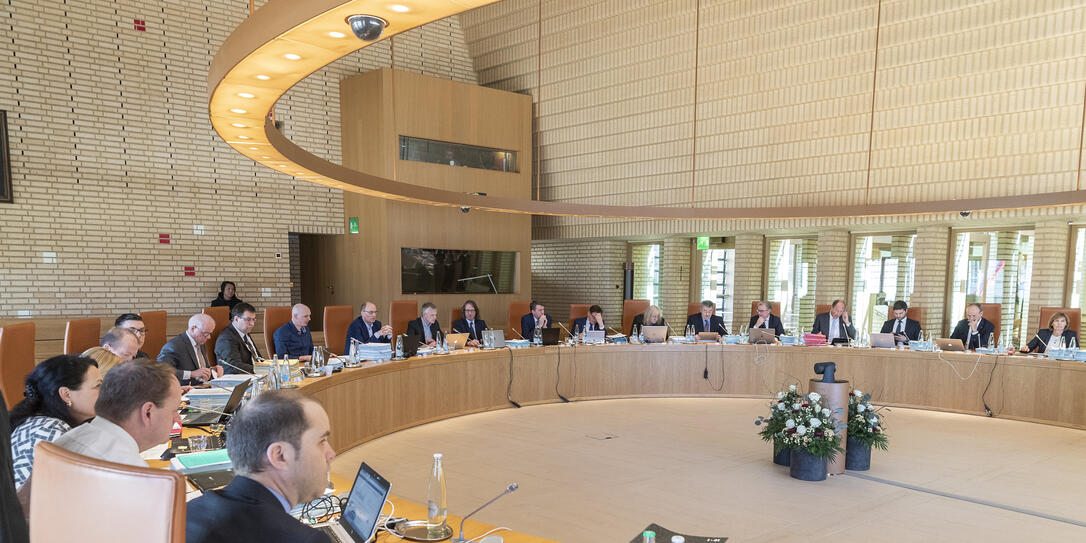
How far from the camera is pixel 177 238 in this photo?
8.80 metres

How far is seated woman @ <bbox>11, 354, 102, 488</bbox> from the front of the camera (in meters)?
2.16

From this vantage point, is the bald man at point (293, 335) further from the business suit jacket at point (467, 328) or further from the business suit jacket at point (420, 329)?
the business suit jacket at point (467, 328)

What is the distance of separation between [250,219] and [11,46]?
3.37 meters

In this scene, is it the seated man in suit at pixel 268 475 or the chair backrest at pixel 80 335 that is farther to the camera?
the chair backrest at pixel 80 335

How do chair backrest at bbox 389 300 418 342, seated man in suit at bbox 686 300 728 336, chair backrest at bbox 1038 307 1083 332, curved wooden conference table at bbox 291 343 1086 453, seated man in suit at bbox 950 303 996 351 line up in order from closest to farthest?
curved wooden conference table at bbox 291 343 1086 453
chair backrest at bbox 1038 307 1083 332
seated man in suit at bbox 950 303 996 351
chair backrest at bbox 389 300 418 342
seated man in suit at bbox 686 300 728 336

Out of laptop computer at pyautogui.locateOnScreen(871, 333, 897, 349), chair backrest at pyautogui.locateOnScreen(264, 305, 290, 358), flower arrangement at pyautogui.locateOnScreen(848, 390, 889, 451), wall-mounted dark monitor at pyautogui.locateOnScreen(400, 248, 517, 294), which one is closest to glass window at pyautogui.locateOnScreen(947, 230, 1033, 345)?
laptop computer at pyautogui.locateOnScreen(871, 333, 897, 349)

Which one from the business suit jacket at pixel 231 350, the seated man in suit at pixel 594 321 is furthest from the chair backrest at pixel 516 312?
the business suit jacket at pixel 231 350

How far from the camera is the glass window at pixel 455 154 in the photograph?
1065 centimetres

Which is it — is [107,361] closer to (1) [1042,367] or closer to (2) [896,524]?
(2) [896,524]

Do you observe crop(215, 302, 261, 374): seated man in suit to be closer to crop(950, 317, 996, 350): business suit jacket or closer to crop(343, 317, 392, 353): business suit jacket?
crop(343, 317, 392, 353): business suit jacket

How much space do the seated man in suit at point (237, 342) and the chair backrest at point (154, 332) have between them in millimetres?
1415

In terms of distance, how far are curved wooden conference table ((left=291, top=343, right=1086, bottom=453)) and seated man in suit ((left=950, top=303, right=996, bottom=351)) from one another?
666mm

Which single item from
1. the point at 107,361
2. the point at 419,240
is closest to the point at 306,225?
the point at 419,240

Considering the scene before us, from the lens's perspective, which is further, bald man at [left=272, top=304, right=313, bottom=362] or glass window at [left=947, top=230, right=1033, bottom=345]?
glass window at [left=947, top=230, right=1033, bottom=345]
